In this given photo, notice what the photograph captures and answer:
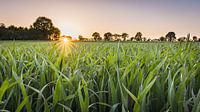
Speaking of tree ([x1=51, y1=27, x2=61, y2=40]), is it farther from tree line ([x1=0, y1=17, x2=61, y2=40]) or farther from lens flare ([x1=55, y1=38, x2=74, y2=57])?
lens flare ([x1=55, y1=38, x2=74, y2=57])

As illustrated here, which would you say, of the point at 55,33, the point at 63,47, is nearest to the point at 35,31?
the point at 55,33

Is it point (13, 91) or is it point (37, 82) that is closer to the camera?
point (13, 91)

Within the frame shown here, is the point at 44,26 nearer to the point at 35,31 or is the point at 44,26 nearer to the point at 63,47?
the point at 35,31

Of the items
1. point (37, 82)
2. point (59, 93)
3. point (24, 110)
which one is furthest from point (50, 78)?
point (59, 93)

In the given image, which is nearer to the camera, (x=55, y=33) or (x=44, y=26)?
(x=55, y=33)

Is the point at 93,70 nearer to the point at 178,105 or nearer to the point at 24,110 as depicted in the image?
the point at 24,110

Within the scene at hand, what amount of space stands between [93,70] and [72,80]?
381 mm

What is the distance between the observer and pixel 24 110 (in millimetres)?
1102

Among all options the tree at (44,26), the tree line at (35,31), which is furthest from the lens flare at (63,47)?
the tree at (44,26)

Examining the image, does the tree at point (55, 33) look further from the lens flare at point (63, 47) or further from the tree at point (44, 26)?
the lens flare at point (63, 47)

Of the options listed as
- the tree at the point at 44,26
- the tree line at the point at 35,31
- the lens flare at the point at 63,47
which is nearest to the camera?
the lens flare at the point at 63,47

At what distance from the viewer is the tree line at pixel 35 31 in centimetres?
6569

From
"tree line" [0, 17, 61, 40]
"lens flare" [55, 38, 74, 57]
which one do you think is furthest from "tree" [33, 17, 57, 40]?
"lens flare" [55, 38, 74, 57]

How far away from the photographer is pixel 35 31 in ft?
259
